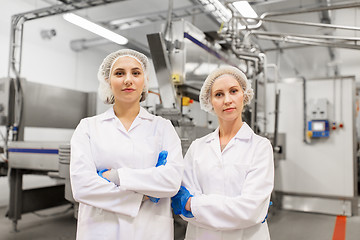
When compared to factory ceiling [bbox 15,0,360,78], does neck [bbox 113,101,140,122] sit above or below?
below

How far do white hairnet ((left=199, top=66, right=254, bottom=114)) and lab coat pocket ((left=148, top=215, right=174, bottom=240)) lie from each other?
52cm

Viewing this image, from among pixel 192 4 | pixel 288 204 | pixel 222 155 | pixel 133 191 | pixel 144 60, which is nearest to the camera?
pixel 133 191

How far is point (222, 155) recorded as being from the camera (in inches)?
48.3

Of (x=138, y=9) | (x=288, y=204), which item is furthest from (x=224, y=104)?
(x=138, y=9)

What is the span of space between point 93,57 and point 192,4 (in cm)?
237

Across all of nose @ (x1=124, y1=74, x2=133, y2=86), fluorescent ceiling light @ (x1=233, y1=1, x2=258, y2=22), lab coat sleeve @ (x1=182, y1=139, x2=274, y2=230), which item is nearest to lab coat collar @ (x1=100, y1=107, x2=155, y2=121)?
nose @ (x1=124, y1=74, x2=133, y2=86)

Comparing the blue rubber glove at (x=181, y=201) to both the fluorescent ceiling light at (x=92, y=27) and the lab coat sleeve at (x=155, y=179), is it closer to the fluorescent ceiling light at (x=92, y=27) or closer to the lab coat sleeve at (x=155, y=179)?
the lab coat sleeve at (x=155, y=179)

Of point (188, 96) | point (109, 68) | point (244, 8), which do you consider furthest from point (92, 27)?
point (109, 68)

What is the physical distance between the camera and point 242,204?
3.46ft

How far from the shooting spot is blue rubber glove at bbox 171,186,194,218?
3.75 ft

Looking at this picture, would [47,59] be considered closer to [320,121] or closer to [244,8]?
[244,8]

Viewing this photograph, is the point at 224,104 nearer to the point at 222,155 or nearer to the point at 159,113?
the point at 222,155

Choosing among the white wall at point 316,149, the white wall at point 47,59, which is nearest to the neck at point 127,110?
the white wall at point 47,59

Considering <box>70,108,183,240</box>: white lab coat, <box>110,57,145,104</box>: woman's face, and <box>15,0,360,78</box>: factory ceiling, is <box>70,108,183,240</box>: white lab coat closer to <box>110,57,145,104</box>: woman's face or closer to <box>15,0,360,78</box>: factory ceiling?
<box>110,57,145,104</box>: woman's face
